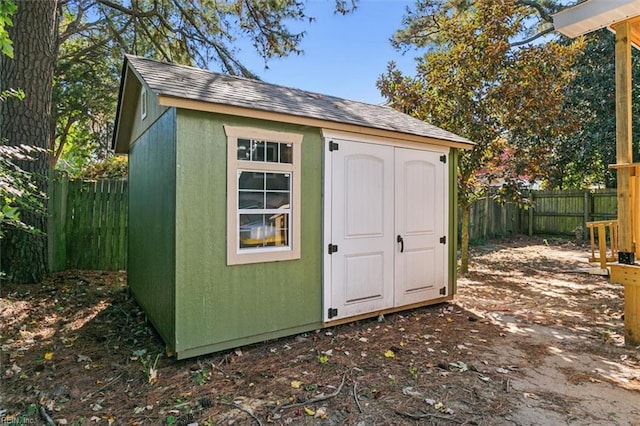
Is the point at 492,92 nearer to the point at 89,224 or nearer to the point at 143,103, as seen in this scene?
the point at 143,103

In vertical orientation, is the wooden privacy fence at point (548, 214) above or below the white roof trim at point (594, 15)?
below

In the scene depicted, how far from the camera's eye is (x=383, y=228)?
479 cm

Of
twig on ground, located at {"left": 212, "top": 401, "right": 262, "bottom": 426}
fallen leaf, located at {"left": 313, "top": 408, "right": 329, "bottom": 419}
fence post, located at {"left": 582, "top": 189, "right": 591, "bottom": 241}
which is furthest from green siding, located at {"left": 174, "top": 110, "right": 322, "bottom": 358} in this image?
fence post, located at {"left": 582, "top": 189, "right": 591, "bottom": 241}

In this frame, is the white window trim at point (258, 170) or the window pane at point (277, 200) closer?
the white window trim at point (258, 170)

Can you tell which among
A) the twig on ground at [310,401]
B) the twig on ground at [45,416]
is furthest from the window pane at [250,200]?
the twig on ground at [45,416]

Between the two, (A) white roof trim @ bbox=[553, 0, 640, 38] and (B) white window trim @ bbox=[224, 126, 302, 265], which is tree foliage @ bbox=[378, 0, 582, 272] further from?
(B) white window trim @ bbox=[224, 126, 302, 265]

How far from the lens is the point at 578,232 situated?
1216 centimetres

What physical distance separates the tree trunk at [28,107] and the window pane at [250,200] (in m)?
3.82

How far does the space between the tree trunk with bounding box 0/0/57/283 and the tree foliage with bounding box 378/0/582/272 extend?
6383 mm

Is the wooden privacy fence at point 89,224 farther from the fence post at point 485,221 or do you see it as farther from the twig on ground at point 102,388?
the fence post at point 485,221

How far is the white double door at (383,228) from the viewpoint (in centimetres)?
443

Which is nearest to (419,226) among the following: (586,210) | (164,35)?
(164,35)

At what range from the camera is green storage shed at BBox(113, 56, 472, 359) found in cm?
352

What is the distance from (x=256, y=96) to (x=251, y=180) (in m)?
1.07
